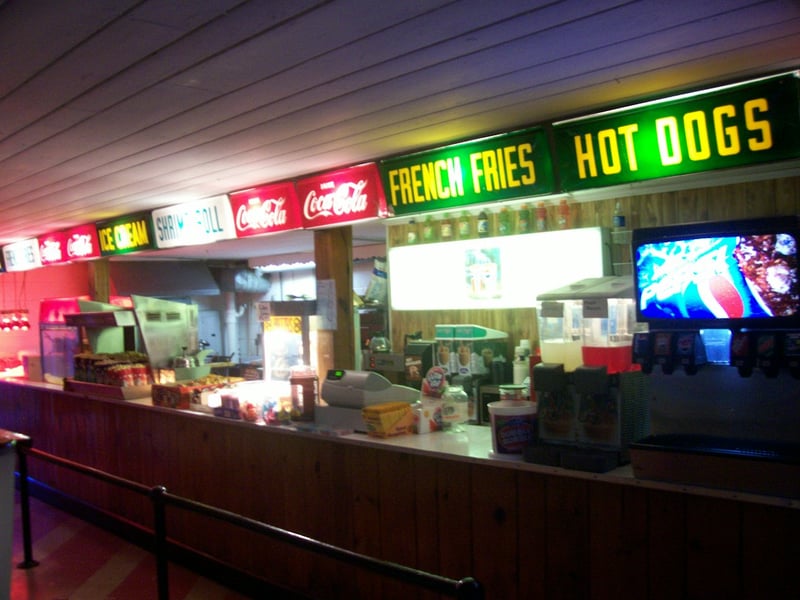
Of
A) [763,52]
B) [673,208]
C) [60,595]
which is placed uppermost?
[763,52]

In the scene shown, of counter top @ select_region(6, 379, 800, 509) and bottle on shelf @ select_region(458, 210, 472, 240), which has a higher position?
bottle on shelf @ select_region(458, 210, 472, 240)

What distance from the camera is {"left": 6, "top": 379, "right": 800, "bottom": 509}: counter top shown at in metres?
2.53

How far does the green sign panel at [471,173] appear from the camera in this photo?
12.1 ft

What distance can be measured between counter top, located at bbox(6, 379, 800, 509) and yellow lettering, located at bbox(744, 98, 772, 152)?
149cm

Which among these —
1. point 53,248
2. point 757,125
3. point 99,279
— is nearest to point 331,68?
point 757,125

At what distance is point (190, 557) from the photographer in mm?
4906

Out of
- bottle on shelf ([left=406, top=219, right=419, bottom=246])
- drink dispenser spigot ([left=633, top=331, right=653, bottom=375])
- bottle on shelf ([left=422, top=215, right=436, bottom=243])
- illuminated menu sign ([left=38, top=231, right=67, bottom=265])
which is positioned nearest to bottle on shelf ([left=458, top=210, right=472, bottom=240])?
bottle on shelf ([left=422, top=215, right=436, bottom=243])

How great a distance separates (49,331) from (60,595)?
3.69m

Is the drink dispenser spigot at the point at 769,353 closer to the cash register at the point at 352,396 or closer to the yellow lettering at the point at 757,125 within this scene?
the yellow lettering at the point at 757,125

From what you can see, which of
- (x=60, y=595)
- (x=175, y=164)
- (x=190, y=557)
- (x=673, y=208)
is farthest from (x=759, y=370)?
(x=60, y=595)

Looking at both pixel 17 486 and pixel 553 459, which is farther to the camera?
pixel 17 486

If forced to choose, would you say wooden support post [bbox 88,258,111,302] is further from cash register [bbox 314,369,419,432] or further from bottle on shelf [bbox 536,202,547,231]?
bottle on shelf [bbox 536,202,547,231]

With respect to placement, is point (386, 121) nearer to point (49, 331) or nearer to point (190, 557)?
point (190, 557)

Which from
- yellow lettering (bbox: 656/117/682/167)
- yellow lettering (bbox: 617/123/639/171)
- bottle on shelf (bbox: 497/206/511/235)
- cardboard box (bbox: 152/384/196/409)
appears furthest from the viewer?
bottle on shelf (bbox: 497/206/511/235)
